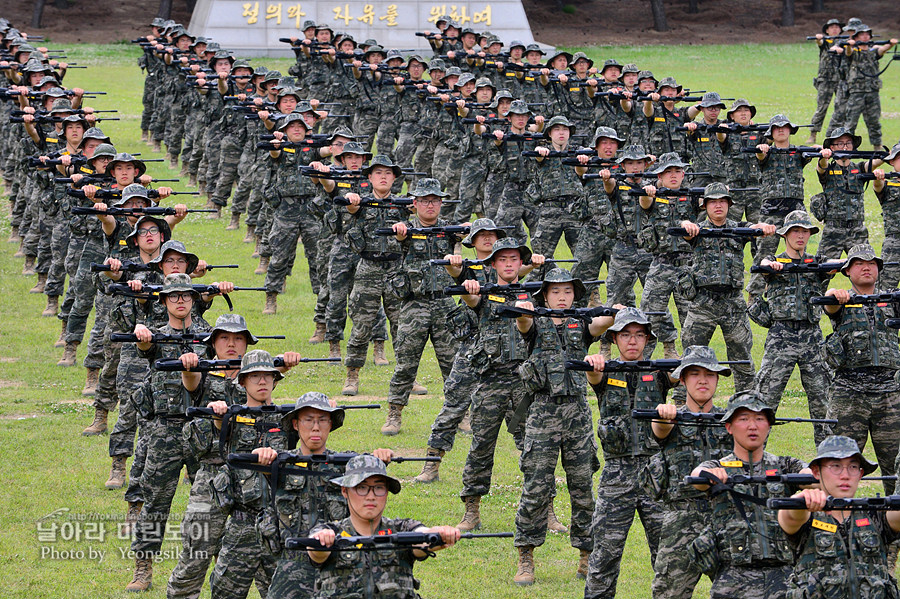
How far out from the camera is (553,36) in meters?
56.6

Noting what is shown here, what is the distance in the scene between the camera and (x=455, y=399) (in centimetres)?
1534

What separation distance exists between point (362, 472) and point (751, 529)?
3.04 meters

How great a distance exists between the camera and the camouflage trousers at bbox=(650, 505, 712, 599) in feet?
35.2

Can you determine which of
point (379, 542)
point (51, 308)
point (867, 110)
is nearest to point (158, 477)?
point (379, 542)

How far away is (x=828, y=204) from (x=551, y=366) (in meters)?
9.72

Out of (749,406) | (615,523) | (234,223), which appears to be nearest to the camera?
(749,406)

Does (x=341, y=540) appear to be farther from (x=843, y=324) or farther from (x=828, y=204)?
(x=828, y=204)

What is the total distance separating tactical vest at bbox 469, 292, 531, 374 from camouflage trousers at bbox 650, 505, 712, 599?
344cm

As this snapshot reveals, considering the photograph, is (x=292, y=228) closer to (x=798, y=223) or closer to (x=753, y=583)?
(x=798, y=223)

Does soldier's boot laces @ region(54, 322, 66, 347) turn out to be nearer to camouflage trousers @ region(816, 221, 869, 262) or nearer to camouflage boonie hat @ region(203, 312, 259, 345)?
camouflage boonie hat @ region(203, 312, 259, 345)

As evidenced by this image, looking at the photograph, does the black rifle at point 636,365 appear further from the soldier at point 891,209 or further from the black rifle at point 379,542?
the soldier at point 891,209

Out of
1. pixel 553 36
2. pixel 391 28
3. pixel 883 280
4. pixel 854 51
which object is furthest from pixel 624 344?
pixel 553 36

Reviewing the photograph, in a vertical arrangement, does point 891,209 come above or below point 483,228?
below

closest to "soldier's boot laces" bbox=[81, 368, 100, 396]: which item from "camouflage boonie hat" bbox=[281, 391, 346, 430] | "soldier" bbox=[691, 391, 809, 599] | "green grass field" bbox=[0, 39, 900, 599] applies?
"green grass field" bbox=[0, 39, 900, 599]
